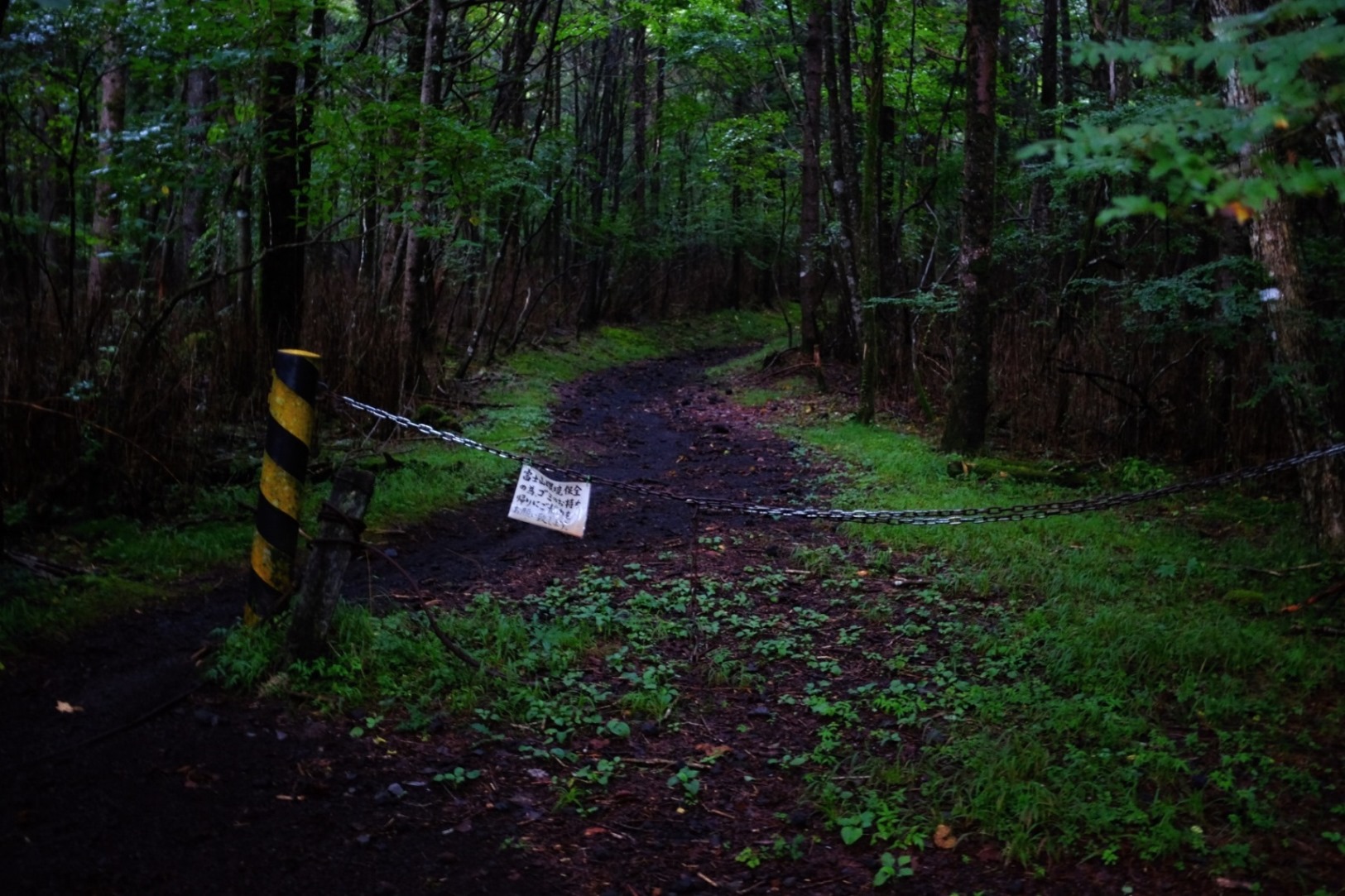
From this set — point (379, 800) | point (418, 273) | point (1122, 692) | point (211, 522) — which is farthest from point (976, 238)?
point (379, 800)

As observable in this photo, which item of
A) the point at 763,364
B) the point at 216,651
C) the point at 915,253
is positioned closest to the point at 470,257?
the point at 763,364

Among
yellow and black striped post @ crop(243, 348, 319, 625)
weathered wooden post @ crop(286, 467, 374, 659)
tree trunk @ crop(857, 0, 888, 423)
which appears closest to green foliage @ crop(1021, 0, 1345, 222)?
weathered wooden post @ crop(286, 467, 374, 659)

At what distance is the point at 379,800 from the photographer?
366 cm

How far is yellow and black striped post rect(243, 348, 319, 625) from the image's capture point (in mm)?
4465

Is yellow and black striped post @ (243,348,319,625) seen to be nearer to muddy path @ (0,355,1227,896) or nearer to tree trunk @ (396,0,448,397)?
muddy path @ (0,355,1227,896)

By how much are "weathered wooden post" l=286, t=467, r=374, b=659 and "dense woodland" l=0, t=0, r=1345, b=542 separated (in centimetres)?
239

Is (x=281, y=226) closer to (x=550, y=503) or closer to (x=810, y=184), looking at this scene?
(x=550, y=503)

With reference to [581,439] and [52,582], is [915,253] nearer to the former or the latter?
[581,439]

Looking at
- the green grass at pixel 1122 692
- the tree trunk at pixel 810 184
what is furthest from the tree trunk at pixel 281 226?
the tree trunk at pixel 810 184

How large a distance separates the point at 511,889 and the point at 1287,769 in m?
3.10

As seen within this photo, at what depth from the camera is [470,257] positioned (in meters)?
16.4

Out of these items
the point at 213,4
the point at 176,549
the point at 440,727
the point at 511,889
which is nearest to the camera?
the point at 511,889

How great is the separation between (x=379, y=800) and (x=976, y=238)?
7.69 meters

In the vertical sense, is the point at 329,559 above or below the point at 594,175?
below
